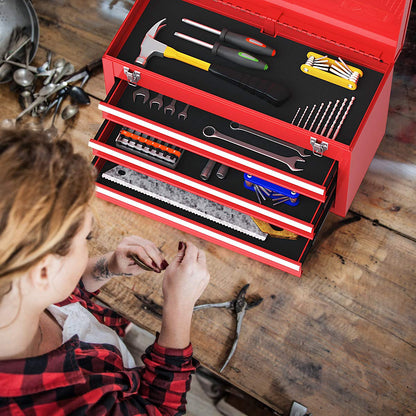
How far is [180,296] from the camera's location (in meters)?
1.08

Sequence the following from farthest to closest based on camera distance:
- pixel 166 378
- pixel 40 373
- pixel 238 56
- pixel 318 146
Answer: pixel 238 56 → pixel 318 146 → pixel 166 378 → pixel 40 373

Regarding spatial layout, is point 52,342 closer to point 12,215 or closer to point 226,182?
point 12,215

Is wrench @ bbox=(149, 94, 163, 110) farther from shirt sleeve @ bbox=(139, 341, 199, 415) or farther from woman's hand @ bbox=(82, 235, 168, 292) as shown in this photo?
shirt sleeve @ bbox=(139, 341, 199, 415)

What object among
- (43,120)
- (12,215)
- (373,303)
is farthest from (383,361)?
(43,120)

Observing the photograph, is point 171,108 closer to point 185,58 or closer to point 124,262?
point 185,58

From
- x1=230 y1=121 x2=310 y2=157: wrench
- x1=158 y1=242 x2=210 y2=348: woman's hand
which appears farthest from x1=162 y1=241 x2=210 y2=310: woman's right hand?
x1=230 y1=121 x2=310 y2=157: wrench

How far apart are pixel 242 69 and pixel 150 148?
293 mm

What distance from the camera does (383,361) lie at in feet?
4.12

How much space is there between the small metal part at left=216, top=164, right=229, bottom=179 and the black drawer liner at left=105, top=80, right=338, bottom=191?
0.06 meters

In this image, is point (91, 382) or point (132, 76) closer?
point (91, 382)

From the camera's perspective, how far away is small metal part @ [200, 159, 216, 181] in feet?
4.15

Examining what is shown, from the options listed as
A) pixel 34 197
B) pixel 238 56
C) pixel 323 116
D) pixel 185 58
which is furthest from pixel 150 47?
pixel 34 197

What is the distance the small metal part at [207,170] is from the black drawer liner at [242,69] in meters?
0.16

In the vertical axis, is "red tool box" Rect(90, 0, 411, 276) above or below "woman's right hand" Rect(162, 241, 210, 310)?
above
